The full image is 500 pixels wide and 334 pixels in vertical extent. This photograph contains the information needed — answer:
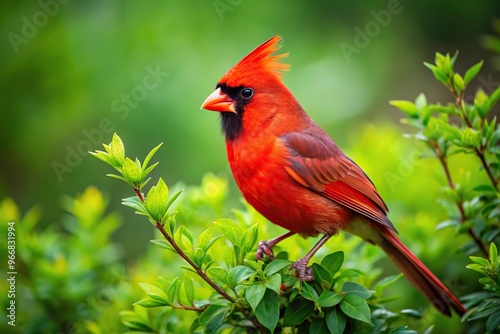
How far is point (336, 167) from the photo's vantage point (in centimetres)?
287

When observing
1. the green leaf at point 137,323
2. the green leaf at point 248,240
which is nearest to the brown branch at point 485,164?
the green leaf at point 248,240

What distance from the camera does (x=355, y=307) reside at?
6.60 ft

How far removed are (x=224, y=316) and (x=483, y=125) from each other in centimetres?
127

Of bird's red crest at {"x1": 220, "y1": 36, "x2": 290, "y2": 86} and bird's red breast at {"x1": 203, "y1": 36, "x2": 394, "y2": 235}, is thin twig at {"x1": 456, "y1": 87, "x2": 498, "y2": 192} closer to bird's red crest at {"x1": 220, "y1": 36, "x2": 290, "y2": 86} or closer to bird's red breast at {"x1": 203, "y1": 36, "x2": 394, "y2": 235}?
bird's red breast at {"x1": 203, "y1": 36, "x2": 394, "y2": 235}

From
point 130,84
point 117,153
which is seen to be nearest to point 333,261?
point 117,153

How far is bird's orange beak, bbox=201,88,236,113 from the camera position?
8.97ft

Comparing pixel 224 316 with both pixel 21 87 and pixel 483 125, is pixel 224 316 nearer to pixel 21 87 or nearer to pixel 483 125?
pixel 483 125

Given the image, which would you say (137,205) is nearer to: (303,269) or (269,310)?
(269,310)

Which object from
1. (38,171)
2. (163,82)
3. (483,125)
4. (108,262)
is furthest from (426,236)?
(38,171)

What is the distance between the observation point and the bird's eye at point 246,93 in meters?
2.76

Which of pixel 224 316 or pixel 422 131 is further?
pixel 422 131

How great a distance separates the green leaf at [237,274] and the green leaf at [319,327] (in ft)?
0.98

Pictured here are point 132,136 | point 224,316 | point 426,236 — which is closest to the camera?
point 224,316

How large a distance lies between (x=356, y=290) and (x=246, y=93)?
3.61 ft
